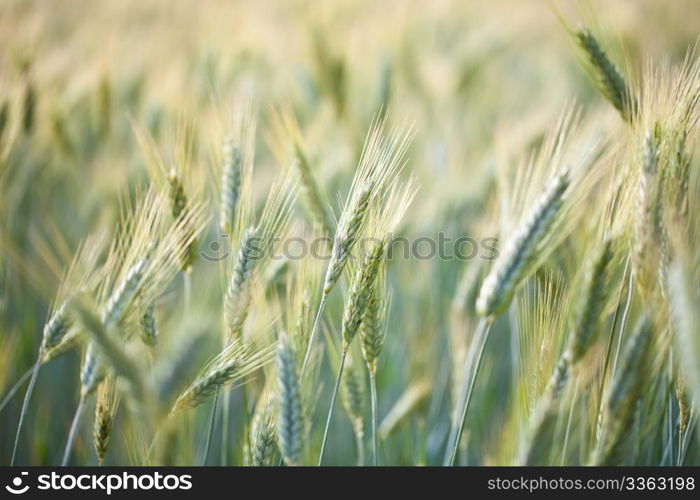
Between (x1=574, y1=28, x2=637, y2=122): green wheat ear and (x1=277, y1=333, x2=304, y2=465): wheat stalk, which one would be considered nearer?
(x1=277, y1=333, x2=304, y2=465): wheat stalk

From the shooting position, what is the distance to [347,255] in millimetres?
862

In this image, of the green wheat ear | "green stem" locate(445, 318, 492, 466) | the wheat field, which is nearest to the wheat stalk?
the wheat field

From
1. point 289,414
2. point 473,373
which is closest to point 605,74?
point 473,373

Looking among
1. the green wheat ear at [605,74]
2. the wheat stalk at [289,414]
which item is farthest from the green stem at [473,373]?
the green wheat ear at [605,74]

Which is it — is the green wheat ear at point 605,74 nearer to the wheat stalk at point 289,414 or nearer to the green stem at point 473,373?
the green stem at point 473,373

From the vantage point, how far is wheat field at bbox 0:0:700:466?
82 cm

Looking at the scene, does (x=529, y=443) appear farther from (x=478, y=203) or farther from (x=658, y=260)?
(x=478, y=203)

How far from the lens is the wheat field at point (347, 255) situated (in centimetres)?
82

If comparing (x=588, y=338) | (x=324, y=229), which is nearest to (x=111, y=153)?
(x=324, y=229)

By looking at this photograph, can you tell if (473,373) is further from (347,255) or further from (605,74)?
(605,74)

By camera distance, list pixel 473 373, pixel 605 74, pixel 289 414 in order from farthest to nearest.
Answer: pixel 605 74 < pixel 473 373 < pixel 289 414

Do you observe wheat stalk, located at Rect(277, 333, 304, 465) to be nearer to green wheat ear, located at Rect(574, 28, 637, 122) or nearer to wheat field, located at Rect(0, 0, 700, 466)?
wheat field, located at Rect(0, 0, 700, 466)
